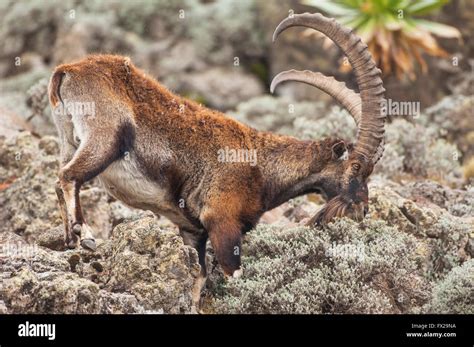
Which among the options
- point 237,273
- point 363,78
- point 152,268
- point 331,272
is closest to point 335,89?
point 363,78

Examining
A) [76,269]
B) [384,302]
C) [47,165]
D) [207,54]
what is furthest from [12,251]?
[207,54]

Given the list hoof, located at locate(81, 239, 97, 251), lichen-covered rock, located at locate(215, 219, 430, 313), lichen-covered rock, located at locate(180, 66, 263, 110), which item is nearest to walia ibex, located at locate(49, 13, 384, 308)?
hoof, located at locate(81, 239, 97, 251)

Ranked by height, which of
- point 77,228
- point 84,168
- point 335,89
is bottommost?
point 77,228

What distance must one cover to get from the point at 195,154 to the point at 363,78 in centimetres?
202

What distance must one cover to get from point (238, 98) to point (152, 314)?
39.5 feet

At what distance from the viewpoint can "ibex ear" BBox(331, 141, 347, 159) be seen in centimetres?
863

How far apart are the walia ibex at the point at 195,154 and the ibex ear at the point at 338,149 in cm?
1

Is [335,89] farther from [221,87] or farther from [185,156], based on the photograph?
[221,87]

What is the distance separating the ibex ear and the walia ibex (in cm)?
1

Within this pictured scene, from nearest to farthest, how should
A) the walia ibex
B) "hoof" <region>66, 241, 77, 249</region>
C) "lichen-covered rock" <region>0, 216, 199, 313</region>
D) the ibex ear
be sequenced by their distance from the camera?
1. "lichen-covered rock" <region>0, 216, 199, 313</region>
2. the walia ibex
3. "hoof" <region>66, 241, 77, 249</region>
4. the ibex ear

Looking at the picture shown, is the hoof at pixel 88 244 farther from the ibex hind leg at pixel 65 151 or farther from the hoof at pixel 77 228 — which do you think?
the ibex hind leg at pixel 65 151

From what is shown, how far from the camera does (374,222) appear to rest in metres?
9.21

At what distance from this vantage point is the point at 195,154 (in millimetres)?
8414

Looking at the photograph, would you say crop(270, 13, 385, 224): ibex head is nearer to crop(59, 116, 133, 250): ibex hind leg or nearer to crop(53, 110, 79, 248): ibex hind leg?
crop(59, 116, 133, 250): ibex hind leg
